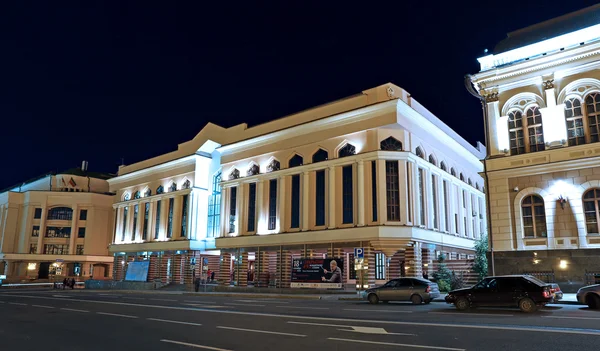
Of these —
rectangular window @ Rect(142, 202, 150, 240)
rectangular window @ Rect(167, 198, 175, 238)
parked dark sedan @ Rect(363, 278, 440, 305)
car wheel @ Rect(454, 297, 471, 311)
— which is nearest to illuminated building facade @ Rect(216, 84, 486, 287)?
rectangular window @ Rect(167, 198, 175, 238)

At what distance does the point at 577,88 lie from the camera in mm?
25328

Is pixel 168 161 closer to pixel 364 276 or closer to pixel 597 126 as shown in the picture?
pixel 364 276

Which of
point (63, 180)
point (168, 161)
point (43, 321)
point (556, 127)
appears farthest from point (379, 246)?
point (63, 180)

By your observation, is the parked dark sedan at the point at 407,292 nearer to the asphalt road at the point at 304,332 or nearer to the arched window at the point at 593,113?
the asphalt road at the point at 304,332

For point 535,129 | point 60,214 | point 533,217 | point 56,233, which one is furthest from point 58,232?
point 535,129

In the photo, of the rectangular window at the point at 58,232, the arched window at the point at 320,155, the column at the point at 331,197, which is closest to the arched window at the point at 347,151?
the arched window at the point at 320,155

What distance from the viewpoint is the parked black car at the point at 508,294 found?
16380 millimetres

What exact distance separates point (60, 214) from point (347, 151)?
5448 cm

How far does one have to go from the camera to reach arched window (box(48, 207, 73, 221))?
7175 cm

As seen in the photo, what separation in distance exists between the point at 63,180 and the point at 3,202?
9.97 metres

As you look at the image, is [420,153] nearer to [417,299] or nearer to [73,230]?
[417,299]

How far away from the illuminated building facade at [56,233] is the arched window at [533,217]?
6300 centimetres

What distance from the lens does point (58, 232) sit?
71250mm

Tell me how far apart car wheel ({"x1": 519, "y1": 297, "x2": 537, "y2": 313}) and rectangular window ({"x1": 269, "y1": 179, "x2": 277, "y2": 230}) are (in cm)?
2676
